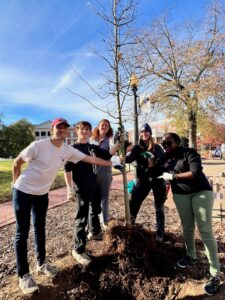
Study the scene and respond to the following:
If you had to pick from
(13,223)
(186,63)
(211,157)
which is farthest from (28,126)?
(13,223)

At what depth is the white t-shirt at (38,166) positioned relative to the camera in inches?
121

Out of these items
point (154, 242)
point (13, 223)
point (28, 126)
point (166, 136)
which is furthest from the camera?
point (28, 126)

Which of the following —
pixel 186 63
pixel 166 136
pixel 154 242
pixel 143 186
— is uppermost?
pixel 186 63

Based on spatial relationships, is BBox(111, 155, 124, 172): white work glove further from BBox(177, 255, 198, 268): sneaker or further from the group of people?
BBox(177, 255, 198, 268): sneaker

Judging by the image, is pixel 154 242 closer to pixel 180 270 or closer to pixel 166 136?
pixel 180 270

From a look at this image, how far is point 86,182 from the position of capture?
3619 millimetres

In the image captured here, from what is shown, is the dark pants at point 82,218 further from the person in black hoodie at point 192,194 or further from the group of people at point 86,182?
the person in black hoodie at point 192,194

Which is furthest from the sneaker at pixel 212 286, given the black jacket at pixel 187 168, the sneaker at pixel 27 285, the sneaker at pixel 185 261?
the sneaker at pixel 27 285

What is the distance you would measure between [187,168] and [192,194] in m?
0.30

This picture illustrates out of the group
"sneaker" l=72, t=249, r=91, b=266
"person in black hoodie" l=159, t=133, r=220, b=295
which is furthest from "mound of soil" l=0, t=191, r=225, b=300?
"person in black hoodie" l=159, t=133, r=220, b=295

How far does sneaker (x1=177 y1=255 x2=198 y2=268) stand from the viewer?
3556mm

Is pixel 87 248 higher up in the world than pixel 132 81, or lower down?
lower down

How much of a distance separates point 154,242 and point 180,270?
1.47 feet

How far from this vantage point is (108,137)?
Result: 4.33m
